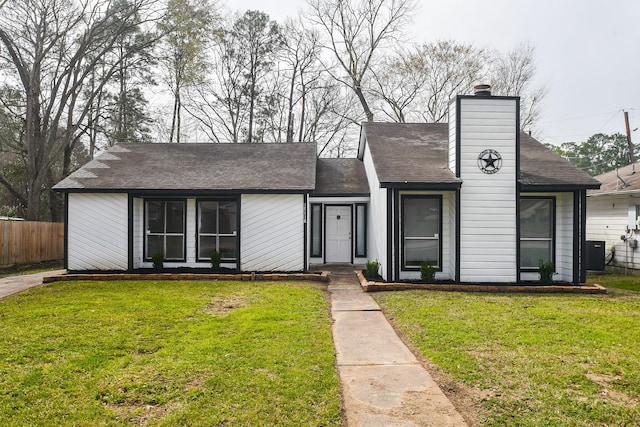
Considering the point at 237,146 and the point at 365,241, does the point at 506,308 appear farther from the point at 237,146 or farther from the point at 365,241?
the point at 237,146

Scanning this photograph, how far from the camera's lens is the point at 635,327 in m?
6.23

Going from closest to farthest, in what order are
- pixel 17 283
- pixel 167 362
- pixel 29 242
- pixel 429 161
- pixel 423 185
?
pixel 167 362, pixel 423 185, pixel 17 283, pixel 429 161, pixel 29 242

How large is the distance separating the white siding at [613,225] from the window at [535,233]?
15.1ft

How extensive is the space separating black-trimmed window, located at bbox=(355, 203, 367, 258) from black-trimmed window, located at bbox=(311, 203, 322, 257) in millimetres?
1217

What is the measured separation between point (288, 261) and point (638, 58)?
16.0m

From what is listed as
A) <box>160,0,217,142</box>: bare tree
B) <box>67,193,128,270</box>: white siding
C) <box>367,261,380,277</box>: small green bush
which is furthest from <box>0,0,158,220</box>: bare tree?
<box>367,261,380,277</box>: small green bush

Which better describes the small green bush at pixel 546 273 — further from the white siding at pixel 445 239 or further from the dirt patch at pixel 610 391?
the dirt patch at pixel 610 391

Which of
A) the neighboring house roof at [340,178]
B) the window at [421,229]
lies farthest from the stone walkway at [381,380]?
the neighboring house roof at [340,178]

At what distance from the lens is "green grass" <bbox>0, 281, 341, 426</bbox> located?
345cm

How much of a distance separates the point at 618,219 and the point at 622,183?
141cm

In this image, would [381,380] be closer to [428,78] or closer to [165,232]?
[165,232]

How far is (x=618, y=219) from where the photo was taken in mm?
13859

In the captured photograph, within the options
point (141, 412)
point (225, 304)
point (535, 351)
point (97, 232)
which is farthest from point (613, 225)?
point (97, 232)

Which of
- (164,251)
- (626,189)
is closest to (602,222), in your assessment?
(626,189)
